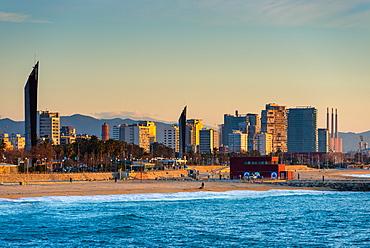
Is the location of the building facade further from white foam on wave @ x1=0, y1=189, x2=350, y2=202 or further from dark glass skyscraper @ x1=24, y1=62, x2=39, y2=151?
white foam on wave @ x1=0, y1=189, x2=350, y2=202

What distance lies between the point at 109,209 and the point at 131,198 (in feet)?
35.5

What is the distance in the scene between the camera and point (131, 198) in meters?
66.8

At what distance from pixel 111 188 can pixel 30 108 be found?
33.6m

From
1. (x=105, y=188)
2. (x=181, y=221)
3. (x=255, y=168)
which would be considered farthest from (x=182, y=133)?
(x=181, y=221)

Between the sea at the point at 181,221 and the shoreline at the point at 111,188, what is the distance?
9.39ft

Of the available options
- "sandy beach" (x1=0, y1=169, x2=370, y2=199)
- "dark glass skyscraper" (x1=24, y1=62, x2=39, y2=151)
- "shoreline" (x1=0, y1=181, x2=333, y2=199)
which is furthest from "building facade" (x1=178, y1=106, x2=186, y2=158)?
"sandy beach" (x1=0, y1=169, x2=370, y2=199)

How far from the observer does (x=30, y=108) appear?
A: 99688 millimetres

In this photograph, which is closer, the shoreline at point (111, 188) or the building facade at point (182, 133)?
the shoreline at point (111, 188)

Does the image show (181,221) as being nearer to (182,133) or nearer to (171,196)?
(171,196)

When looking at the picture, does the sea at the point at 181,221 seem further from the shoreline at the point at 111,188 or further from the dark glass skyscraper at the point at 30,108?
the dark glass skyscraper at the point at 30,108

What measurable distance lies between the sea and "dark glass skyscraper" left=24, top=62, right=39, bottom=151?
36.9m

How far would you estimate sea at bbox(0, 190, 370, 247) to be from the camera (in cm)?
3978

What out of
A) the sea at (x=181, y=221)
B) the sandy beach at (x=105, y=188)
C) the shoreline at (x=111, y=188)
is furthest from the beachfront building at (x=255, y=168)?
the sea at (x=181, y=221)

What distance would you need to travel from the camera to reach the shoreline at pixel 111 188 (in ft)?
214
